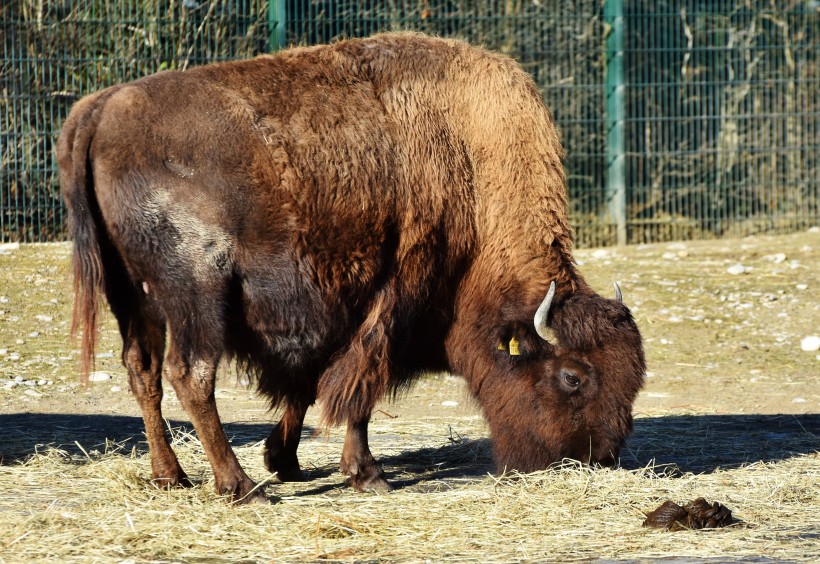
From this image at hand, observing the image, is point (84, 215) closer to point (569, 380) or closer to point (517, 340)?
point (517, 340)

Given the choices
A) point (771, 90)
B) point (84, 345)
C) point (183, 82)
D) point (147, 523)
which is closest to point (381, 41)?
point (183, 82)

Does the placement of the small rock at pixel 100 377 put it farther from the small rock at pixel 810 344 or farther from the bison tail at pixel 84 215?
the small rock at pixel 810 344

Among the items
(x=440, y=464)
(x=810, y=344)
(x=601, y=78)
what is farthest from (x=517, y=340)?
(x=601, y=78)

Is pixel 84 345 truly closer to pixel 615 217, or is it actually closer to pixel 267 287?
pixel 267 287

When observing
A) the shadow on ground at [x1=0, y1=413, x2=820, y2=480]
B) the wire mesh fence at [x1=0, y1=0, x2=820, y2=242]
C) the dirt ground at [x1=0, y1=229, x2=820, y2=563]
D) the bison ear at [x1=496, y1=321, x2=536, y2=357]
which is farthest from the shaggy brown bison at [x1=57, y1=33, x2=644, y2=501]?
the wire mesh fence at [x1=0, y1=0, x2=820, y2=242]

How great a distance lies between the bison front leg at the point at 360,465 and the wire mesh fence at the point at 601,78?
20.3ft

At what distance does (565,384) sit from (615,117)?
Answer: 7322 millimetres

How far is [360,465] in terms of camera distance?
215 inches

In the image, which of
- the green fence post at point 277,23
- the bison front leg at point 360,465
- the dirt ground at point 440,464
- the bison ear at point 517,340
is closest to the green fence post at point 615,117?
the dirt ground at point 440,464

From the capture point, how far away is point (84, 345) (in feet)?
16.9

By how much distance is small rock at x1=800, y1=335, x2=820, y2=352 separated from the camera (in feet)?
29.0

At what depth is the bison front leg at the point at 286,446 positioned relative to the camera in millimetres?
5613

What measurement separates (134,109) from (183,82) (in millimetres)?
296

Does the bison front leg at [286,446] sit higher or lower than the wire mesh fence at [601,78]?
lower
